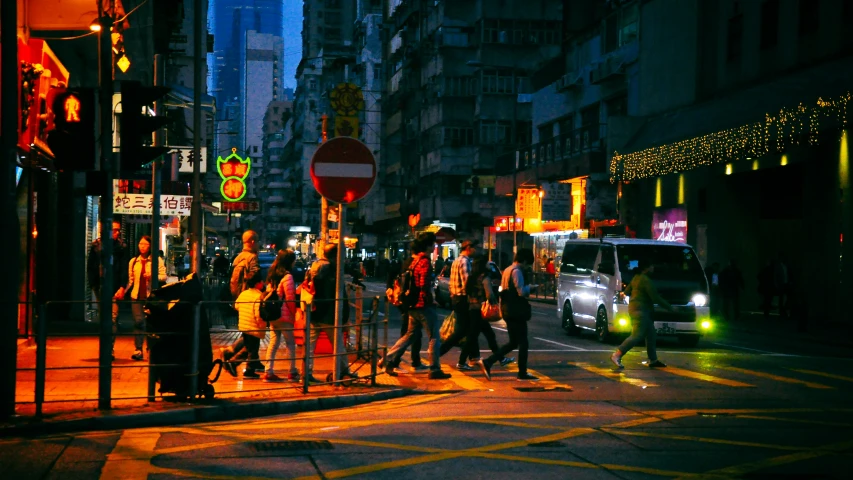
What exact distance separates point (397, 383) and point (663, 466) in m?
6.05

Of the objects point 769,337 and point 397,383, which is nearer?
point 397,383

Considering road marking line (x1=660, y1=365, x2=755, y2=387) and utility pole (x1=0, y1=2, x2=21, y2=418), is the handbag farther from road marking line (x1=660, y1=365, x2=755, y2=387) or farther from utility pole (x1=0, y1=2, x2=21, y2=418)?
utility pole (x1=0, y1=2, x2=21, y2=418)

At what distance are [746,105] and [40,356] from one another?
24.5 m

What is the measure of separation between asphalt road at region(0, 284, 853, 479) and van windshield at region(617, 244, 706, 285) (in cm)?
591

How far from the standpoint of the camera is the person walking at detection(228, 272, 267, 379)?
1313cm

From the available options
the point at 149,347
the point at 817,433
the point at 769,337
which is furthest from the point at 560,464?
the point at 769,337

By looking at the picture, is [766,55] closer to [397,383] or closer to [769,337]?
[769,337]

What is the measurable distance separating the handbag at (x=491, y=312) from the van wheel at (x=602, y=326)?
571 cm

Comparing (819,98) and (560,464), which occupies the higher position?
(819,98)

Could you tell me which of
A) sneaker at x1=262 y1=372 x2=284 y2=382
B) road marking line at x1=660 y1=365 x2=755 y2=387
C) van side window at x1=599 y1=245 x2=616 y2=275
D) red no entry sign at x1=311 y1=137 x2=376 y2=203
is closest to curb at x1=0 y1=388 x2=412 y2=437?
sneaker at x1=262 y1=372 x2=284 y2=382

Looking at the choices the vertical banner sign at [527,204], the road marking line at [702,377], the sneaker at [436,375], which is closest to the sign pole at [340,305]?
the sneaker at [436,375]

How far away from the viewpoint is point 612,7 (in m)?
44.5

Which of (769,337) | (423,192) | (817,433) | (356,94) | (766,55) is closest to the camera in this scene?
(817,433)

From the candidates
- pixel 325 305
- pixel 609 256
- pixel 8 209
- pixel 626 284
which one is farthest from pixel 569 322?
pixel 8 209
